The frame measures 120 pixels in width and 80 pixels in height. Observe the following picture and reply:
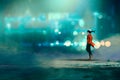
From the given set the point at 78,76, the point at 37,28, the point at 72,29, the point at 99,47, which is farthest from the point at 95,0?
the point at 78,76

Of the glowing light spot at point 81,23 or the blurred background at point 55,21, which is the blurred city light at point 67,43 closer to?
the blurred background at point 55,21

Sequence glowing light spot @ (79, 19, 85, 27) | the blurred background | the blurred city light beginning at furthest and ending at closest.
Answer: glowing light spot @ (79, 19, 85, 27), the blurred background, the blurred city light

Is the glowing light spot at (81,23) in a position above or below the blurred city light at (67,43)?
above

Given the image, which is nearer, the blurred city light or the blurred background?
the blurred city light

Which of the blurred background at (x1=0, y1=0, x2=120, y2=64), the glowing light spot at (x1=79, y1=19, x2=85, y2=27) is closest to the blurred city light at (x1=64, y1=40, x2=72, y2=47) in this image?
the blurred background at (x1=0, y1=0, x2=120, y2=64)

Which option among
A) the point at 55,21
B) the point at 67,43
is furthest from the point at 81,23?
the point at 67,43

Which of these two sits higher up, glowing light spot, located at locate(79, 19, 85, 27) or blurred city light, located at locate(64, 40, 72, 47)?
glowing light spot, located at locate(79, 19, 85, 27)

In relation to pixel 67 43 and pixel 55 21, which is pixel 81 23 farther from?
pixel 67 43

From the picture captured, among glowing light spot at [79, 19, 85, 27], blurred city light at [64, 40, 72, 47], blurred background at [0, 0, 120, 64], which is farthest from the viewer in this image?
glowing light spot at [79, 19, 85, 27]

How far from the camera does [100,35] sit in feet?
119

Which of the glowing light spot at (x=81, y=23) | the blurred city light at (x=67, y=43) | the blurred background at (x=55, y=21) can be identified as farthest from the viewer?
the glowing light spot at (x=81, y=23)

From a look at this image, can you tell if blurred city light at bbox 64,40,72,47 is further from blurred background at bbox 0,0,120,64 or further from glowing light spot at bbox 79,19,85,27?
glowing light spot at bbox 79,19,85,27

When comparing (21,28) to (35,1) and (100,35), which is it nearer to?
(35,1)

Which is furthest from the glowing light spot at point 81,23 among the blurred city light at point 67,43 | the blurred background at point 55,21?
the blurred city light at point 67,43
